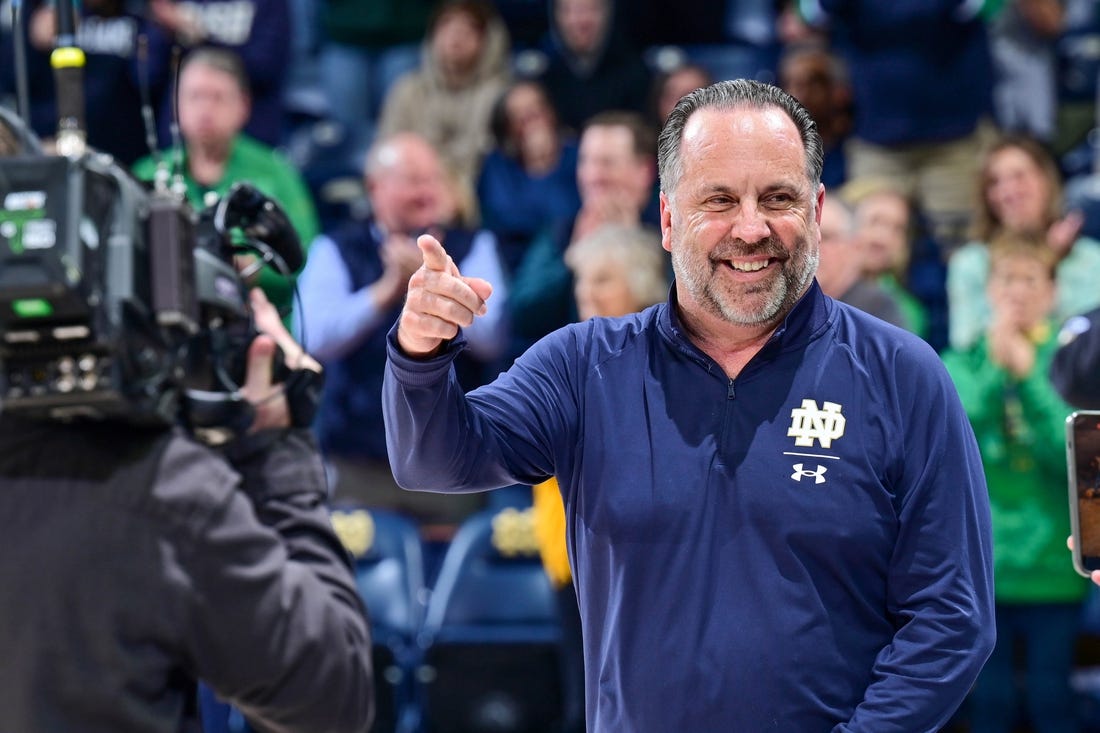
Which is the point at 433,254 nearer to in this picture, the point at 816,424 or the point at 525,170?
the point at 816,424

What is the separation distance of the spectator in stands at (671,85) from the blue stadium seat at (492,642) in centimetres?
238

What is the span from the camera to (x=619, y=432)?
2.67 metres

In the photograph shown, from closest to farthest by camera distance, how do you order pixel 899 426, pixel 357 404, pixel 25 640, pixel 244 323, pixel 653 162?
pixel 25 640
pixel 244 323
pixel 899 426
pixel 357 404
pixel 653 162

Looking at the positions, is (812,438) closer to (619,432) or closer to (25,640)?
(619,432)

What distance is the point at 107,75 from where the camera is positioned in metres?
7.21

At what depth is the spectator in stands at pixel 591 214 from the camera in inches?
239

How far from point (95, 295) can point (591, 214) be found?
4284mm

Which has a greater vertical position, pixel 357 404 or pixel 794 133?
pixel 794 133

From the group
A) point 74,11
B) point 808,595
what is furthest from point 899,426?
point 74,11

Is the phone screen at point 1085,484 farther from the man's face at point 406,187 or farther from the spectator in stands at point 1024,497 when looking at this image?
the man's face at point 406,187

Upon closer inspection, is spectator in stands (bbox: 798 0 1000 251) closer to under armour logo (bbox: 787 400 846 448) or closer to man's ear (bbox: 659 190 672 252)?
man's ear (bbox: 659 190 672 252)

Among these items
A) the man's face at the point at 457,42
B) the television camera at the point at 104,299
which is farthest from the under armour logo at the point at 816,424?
the man's face at the point at 457,42

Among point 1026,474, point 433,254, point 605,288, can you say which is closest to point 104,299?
point 433,254

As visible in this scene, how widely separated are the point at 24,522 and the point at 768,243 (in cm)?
128
